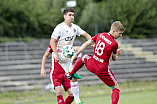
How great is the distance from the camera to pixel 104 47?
756 cm

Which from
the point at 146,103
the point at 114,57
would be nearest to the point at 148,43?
the point at 146,103

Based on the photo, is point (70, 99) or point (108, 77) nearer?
point (108, 77)

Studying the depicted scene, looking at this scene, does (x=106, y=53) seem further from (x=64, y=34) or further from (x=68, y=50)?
(x=64, y=34)

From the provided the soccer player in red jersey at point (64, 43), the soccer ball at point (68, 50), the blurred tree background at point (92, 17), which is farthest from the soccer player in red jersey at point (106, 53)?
the blurred tree background at point (92, 17)

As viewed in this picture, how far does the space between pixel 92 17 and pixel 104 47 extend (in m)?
21.0

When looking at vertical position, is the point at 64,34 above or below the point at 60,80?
above

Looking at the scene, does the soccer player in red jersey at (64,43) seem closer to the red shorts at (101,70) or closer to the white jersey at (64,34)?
the white jersey at (64,34)

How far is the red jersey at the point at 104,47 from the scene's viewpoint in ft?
24.7

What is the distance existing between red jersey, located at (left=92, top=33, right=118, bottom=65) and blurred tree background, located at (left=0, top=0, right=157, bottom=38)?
19.1 m

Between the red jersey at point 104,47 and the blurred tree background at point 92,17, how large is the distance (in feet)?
62.5

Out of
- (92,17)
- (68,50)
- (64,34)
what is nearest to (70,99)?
(68,50)

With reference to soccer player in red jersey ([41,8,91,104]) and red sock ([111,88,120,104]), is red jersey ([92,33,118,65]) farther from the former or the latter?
soccer player in red jersey ([41,8,91,104])

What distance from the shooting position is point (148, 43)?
2577 centimetres

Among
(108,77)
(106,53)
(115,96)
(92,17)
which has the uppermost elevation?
(92,17)
